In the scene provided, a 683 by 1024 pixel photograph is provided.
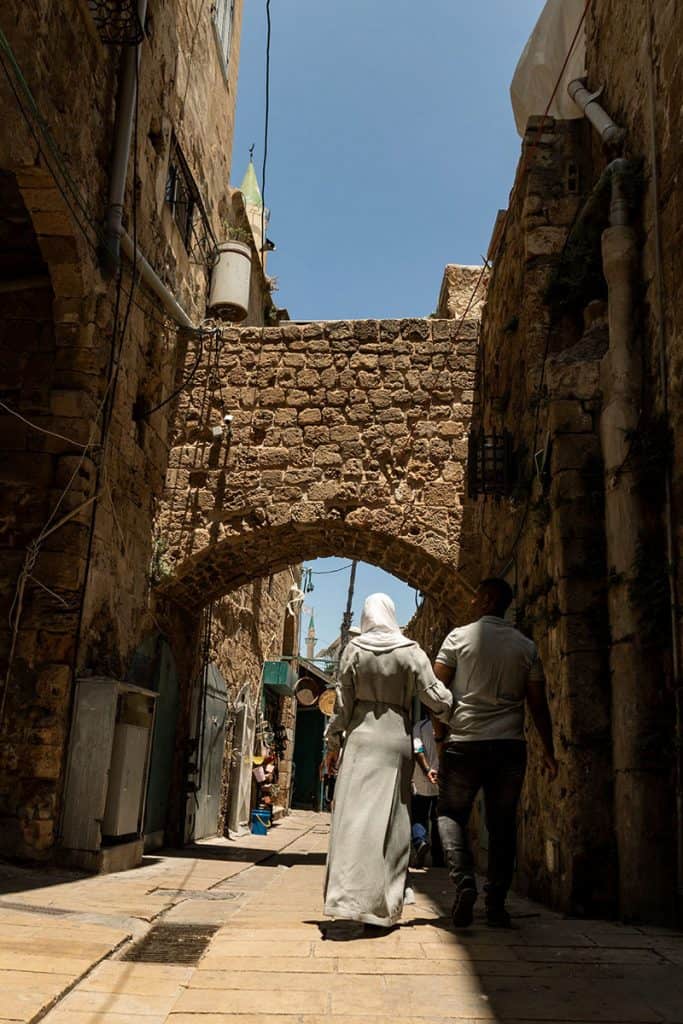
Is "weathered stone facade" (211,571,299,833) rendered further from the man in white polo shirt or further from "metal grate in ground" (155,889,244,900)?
the man in white polo shirt

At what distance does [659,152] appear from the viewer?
15.4 ft

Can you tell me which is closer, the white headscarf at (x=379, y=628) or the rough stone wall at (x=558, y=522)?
the white headscarf at (x=379, y=628)

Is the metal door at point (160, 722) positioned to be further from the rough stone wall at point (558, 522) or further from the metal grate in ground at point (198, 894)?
the rough stone wall at point (558, 522)

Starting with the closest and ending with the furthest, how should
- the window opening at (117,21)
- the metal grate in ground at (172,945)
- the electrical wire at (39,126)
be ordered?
the metal grate in ground at (172,945) < the electrical wire at (39,126) < the window opening at (117,21)

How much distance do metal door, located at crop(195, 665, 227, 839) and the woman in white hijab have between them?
20.8ft

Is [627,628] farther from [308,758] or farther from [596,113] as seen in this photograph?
[308,758]

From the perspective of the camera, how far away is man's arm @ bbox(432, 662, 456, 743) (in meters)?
4.14

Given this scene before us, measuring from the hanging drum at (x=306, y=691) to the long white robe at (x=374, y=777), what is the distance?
15.7 m

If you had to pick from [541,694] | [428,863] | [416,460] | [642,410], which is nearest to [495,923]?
[541,694]

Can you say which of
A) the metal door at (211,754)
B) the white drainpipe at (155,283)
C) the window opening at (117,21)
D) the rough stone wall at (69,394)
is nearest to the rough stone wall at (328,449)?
the white drainpipe at (155,283)

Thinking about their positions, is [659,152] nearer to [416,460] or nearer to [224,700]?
[416,460]

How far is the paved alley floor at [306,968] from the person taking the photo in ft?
8.07

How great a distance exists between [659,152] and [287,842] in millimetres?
9241

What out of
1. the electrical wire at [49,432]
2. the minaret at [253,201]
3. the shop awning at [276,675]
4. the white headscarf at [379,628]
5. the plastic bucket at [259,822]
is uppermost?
the minaret at [253,201]
